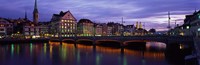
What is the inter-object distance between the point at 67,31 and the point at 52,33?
12.2 meters

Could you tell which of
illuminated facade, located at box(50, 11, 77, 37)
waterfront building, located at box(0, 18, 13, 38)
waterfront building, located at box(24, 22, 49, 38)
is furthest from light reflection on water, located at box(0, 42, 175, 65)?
illuminated facade, located at box(50, 11, 77, 37)

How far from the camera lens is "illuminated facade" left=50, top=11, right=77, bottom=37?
189m

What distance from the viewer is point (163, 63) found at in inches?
2032

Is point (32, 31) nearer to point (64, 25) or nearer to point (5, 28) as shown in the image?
point (5, 28)

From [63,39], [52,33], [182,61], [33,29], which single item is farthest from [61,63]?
[52,33]

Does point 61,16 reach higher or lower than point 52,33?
higher

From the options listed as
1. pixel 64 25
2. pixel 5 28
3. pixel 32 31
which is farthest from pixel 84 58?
pixel 64 25

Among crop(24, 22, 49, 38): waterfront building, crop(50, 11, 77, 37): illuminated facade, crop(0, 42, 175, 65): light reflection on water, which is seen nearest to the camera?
crop(0, 42, 175, 65): light reflection on water

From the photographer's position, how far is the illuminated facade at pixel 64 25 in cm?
18862

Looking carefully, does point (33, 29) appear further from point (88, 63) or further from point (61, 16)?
point (88, 63)

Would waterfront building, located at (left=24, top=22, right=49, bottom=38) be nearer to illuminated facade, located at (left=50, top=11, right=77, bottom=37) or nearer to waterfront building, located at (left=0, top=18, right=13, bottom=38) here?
waterfront building, located at (left=0, top=18, right=13, bottom=38)

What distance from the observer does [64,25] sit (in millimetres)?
190750

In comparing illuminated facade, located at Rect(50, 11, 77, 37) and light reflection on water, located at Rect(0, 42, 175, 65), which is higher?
illuminated facade, located at Rect(50, 11, 77, 37)

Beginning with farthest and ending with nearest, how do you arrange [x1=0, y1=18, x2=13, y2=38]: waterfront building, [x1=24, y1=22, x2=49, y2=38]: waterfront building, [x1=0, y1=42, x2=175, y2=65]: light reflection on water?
[x1=24, y1=22, x2=49, y2=38]: waterfront building, [x1=0, y1=18, x2=13, y2=38]: waterfront building, [x1=0, y1=42, x2=175, y2=65]: light reflection on water
